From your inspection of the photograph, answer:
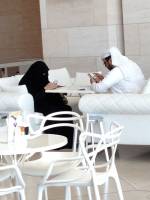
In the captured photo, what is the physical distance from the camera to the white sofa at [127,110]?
256 inches

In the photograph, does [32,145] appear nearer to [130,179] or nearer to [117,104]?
[130,179]

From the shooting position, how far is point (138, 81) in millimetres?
7566

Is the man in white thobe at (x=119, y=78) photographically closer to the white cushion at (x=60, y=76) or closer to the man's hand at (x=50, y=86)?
the man's hand at (x=50, y=86)

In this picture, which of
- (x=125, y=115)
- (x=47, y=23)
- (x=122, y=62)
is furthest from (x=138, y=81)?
(x=47, y=23)

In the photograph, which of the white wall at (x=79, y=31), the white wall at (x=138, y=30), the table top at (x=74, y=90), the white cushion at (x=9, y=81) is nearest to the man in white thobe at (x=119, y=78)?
the table top at (x=74, y=90)

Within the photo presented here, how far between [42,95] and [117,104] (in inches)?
66.8

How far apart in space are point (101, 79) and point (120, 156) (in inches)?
45.9

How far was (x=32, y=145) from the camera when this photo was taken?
4375mm

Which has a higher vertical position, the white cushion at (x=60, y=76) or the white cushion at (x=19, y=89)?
the white cushion at (x=19, y=89)

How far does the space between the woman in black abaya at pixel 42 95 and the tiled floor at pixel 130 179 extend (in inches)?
36.3

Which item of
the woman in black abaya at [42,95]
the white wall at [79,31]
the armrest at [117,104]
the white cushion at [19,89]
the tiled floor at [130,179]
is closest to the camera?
the tiled floor at [130,179]

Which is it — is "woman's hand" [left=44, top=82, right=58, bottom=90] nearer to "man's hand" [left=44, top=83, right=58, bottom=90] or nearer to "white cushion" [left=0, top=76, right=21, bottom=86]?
"man's hand" [left=44, top=83, right=58, bottom=90]

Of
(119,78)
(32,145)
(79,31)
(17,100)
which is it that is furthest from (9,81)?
(32,145)

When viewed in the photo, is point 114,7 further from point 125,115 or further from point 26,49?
point 26,49
